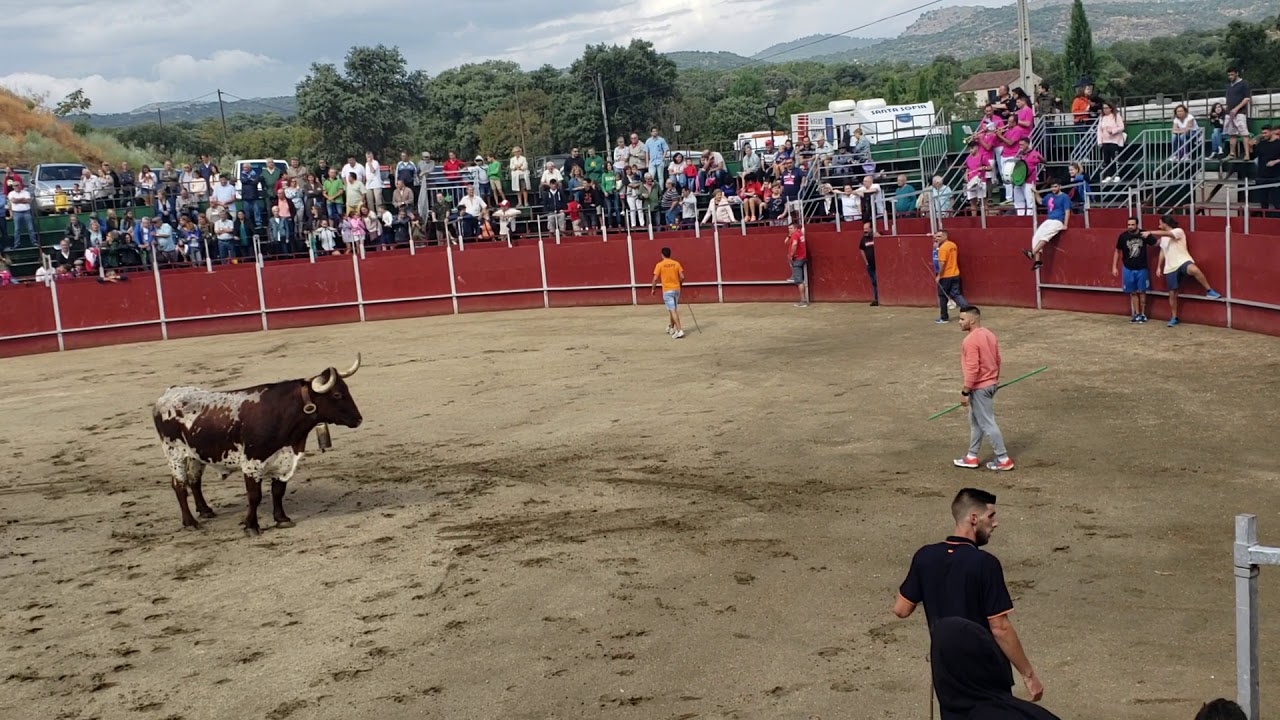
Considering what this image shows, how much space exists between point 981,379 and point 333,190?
2177 cm

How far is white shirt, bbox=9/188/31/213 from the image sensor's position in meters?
30.9

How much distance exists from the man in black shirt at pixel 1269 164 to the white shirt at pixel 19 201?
Result: 2670 centimetres

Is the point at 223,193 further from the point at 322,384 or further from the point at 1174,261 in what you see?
the point at 1174,261

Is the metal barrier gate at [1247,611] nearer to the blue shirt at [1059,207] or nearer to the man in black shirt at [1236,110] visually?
the blue shirt at [1059,207]

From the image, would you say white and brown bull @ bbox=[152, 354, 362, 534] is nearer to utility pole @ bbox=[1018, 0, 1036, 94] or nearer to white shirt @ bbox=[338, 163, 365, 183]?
white shirt @ bbox=[338, 163, 365, 183]

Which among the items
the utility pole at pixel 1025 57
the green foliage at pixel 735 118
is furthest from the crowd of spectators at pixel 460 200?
the green foliage at pixel 735 118

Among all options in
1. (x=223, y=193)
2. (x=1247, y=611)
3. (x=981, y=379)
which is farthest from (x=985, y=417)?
(x=223, y=193)

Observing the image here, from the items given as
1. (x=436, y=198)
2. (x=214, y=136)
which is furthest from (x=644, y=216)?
(x=214, y=136)

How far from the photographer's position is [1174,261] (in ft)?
61.7

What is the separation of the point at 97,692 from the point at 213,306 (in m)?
20.8

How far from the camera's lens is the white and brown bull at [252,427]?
12.2 metres

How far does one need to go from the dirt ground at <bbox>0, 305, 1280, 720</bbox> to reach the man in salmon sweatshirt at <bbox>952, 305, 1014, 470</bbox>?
397mm

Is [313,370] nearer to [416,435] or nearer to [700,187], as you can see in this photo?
[416,435]

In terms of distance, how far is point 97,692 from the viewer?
8.65 meters
